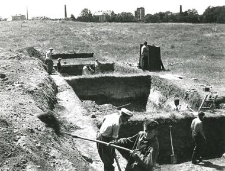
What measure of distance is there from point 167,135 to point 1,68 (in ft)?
22.8

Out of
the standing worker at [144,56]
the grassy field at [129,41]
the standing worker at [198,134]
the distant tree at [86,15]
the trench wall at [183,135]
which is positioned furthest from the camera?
the distant tree at [86,15]

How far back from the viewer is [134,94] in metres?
16.2

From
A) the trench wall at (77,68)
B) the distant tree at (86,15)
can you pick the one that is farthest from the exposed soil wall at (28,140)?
the distant tree at (86,15)

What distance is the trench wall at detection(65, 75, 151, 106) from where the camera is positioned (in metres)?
15.5

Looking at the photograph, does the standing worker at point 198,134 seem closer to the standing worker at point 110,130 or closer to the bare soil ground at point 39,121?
the bare soil ground at point 39,121

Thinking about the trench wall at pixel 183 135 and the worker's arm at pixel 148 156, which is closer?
the worker's arm at pixel 148 156

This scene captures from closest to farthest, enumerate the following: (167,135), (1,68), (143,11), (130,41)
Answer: (167,135)
(1,68)
(130,41)
(143,11)

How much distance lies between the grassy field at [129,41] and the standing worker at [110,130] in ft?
40.6

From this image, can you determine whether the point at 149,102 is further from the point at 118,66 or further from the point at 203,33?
the point at 203,33

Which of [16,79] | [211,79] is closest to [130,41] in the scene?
[211,79]

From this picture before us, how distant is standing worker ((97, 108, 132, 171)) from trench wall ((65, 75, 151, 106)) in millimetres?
9348

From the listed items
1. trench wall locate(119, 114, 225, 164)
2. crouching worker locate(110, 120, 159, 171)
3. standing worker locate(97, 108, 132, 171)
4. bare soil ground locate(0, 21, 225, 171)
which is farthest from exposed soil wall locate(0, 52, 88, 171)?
trench wall locate(119, 114, 225, 164)

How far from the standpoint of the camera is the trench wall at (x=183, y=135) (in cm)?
948

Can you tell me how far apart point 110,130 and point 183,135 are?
15.2ft
